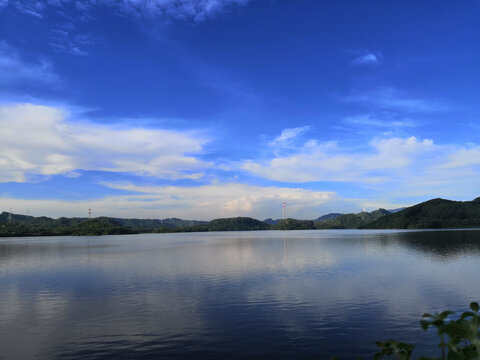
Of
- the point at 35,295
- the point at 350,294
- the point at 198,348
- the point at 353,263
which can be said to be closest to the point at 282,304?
the point at 350,294

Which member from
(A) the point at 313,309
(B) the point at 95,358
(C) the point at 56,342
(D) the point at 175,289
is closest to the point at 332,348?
(A) the point at 313,309

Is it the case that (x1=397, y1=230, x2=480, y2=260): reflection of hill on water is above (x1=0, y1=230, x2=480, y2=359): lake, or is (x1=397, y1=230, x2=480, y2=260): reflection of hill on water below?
below

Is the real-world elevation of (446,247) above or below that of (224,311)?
below

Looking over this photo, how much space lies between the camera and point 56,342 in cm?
2408

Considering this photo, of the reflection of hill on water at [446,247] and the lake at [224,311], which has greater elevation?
the lake at [224,311]

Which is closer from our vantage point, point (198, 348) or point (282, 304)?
point (198, 348)

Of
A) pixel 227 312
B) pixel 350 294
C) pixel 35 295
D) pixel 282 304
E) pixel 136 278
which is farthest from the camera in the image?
pixel 136 278

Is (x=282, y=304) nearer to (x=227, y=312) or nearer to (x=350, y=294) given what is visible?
(x=227, y=312)

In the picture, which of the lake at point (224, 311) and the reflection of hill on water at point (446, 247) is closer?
the lake at point (224, 311)

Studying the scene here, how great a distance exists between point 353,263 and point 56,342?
56.7 meters

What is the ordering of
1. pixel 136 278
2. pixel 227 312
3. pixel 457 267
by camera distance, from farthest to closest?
pixel 457 267
pixel 136 278
pixel 227 312

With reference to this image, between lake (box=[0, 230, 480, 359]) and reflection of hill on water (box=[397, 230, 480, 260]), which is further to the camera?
reflection of hill on water (box=[397, 230, 480, 260])

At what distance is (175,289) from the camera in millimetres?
42000

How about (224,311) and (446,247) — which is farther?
(446,247)
